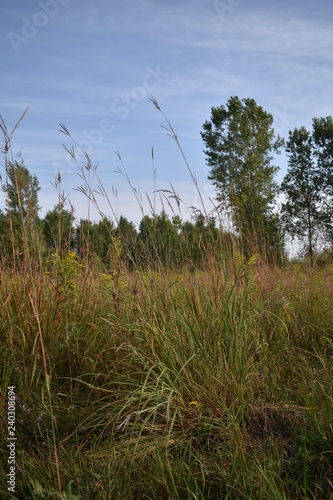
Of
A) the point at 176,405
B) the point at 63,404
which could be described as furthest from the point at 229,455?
the point at 63,404

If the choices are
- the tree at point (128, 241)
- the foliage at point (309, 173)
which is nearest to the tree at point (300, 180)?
the foliage at point (309, 173)

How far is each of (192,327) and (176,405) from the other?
45cm

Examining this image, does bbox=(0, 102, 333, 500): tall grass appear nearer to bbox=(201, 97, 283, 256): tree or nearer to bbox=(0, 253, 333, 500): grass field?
bbox=(0, 253, 333, 500): grass field

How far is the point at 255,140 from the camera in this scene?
21.0m

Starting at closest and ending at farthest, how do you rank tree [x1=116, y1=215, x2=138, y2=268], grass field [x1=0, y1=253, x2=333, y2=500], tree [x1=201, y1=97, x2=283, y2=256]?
grass field [x1=0, y1=253, x2=333, y2=500] < tree [x1=116, y1=215, x2=138, y2=268] < tree [x1=201, y1=97, x2=283, y2=256]

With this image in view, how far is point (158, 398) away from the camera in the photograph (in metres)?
2.27

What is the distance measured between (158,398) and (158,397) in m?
0.07

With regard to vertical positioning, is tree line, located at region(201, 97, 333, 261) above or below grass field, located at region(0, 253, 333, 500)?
above

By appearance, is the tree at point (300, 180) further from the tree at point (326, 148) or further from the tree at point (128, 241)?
the tree at point (128, 241)

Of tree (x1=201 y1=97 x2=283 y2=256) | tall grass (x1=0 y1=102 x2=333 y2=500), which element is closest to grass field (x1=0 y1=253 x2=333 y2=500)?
tall grass (x1=0 y1=102 x2=333 y2=500)

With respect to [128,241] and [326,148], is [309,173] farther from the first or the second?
[128,241]

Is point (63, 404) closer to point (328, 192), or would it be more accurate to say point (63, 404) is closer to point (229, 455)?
point (229, 455)

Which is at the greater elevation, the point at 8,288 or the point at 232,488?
the point at 8,288

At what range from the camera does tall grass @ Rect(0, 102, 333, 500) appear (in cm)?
192
